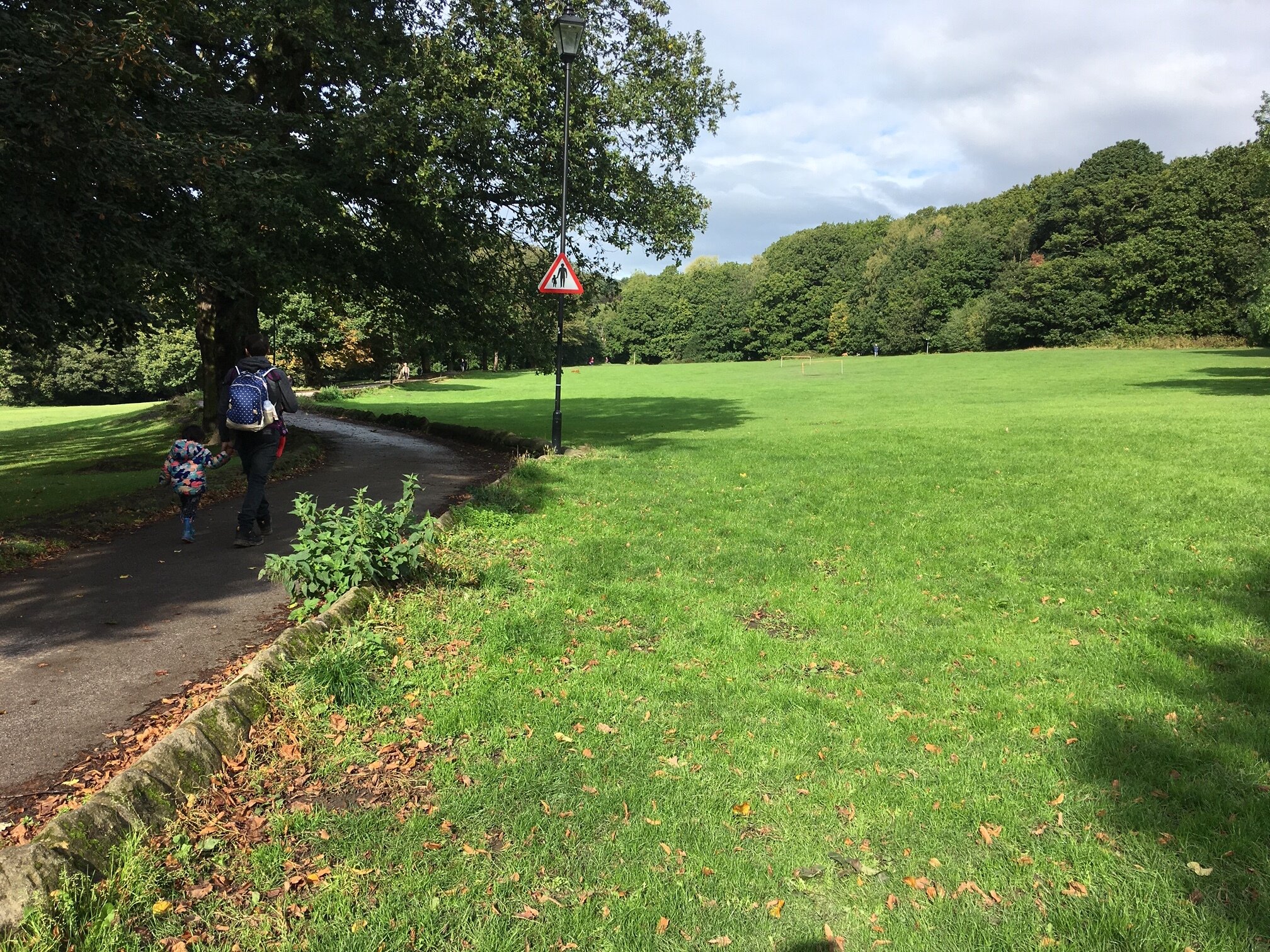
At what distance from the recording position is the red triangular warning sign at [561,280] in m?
12.8

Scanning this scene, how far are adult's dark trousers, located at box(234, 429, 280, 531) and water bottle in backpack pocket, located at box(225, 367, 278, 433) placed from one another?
0.14 meters

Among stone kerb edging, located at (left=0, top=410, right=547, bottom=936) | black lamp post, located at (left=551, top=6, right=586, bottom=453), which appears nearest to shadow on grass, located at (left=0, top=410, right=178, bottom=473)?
black lamp post, located at (left=551, top=6, right=586, bottom=453)

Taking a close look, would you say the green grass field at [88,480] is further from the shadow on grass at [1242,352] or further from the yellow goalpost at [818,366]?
the shadow on grass at [1242,352]

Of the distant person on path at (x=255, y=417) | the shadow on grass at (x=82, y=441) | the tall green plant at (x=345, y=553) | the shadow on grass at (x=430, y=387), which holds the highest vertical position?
the distant person on path at (x=255, y=417)

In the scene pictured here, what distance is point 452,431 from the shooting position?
19172 millimetres

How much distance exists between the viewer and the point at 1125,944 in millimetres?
2697

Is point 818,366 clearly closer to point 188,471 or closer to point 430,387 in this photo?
point 430,387

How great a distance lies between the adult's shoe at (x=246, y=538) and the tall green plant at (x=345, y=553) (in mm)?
1703

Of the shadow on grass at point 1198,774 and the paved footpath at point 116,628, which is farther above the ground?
the paved footpath at point 116,628

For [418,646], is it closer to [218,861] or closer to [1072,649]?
[218,861]

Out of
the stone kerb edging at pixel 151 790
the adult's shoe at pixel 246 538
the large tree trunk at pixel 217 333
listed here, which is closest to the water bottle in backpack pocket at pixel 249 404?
the adult's shoe at pixel 246 538

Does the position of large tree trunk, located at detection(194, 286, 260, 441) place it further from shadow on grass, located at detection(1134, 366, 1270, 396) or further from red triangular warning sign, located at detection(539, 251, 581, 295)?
shadow on grass, located at detection(1134, 366, 1270, 396)

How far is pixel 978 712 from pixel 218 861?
3.97m

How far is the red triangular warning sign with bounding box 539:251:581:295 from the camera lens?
42.1ft
